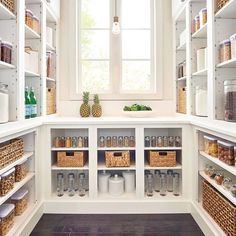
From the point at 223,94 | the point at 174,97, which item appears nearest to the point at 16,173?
the point at 223,94

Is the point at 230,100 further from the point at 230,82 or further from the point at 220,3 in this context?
the point at 220,3

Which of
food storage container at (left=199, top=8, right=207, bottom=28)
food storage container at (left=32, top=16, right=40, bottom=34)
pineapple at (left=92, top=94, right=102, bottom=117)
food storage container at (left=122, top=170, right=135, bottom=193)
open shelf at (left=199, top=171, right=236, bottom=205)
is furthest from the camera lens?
pineapple at (left=92, top=94, right=102, bottom=117)

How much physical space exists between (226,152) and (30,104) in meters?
1.63

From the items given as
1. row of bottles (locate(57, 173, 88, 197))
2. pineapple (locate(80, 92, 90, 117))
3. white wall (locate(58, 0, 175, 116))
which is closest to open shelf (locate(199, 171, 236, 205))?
white wall (locate(58, 0, 175, 116))

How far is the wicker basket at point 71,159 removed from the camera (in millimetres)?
2695

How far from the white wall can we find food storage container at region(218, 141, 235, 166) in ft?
4.33

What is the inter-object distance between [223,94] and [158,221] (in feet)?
4.03

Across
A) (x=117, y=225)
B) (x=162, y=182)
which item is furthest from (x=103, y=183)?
(x=162, y=182)

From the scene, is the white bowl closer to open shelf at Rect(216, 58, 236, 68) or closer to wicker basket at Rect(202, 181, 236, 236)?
wicker basket at Rect(202, 181, 236, 236)

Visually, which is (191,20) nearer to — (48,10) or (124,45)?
(124,45)

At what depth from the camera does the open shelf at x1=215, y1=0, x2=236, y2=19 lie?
178 cm

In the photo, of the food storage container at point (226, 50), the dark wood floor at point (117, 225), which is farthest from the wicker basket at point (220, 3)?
the dark wood floor at point (117, 225)

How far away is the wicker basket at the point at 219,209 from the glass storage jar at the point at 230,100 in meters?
0.58

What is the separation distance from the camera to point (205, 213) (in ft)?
7.55
